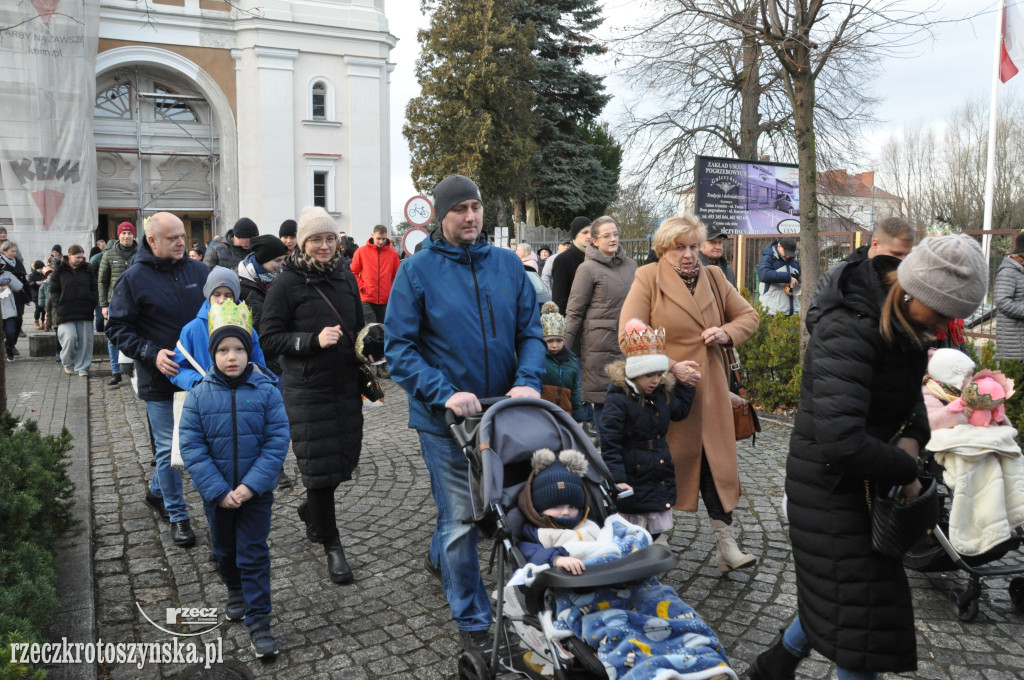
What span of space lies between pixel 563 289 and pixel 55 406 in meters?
7.17

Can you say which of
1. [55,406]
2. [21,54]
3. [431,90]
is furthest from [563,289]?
[431,90]

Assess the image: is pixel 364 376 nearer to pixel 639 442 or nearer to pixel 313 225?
pixel 313 225

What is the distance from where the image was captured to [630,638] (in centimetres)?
294

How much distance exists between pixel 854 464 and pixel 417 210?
14789 mm

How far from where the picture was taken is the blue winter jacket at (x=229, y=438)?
4.28 m

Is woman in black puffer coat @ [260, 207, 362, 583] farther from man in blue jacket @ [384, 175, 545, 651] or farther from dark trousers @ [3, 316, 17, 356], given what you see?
dark trousers @ [3, 316, 17, 356]

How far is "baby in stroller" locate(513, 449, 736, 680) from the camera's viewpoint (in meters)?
2.88

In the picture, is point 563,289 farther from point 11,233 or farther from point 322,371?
point 11,233

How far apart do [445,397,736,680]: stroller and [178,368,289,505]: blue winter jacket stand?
1.26 meters

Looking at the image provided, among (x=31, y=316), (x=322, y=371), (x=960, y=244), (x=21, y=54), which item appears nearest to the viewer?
(x=960, y=244)

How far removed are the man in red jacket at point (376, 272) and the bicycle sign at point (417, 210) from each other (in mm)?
4243

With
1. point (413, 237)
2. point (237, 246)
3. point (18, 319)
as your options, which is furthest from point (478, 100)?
point (237, 246)

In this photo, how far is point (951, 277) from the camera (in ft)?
8.74

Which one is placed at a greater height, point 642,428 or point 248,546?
point 642,428
